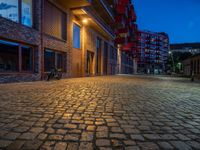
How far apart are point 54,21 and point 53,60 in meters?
3.57

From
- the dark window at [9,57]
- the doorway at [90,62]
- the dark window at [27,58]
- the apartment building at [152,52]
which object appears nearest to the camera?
the dark window at [9,57]

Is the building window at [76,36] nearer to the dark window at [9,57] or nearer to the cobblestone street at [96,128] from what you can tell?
the dark window at [9,57]

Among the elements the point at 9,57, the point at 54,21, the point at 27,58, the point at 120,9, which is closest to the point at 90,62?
the point at 54,21

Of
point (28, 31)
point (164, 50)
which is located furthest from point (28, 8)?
A: point (164, 50)

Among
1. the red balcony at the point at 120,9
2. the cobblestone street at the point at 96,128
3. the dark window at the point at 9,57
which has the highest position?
the red balcony at the point at 120,9

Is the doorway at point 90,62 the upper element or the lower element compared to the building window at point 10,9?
lower

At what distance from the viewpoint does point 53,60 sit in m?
14.9

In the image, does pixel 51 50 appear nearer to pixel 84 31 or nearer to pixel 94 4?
pixel 84 31

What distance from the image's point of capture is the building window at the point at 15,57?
32.7 ft

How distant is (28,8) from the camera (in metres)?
12.0

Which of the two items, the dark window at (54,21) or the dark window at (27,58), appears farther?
the dark window at (54,21)

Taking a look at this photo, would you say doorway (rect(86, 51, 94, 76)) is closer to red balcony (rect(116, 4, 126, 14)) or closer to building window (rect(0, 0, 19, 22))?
building window (rect(0, 0, 19, 22))

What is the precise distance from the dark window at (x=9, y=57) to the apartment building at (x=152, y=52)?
4201 inches

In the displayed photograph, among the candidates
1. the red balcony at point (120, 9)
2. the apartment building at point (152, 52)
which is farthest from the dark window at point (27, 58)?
the apartment building at point (152, 52)
